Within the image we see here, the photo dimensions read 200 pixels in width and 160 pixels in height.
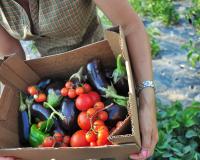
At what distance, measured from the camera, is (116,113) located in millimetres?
1700

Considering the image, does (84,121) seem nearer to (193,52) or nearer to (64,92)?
(64,92)

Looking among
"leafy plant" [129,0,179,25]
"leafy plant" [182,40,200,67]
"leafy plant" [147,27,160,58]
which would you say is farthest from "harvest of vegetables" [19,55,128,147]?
"leafy plant" [129,0,179,25]

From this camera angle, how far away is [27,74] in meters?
1.95

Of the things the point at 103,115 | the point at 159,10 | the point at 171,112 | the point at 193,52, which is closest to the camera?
the point at 103,115

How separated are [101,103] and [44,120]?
28cm

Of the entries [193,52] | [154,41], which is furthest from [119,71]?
[154,41]

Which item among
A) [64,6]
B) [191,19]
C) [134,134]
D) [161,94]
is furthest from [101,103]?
[191,19]

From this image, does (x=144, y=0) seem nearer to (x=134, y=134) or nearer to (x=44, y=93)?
(x=44, y=93)

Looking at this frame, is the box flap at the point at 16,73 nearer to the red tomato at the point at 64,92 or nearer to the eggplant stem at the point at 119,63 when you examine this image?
the red tomato at the point at 64,92

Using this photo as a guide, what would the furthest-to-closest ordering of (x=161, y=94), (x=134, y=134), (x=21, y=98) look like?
(x=161, y=94) → (x=21, y=98) → (x=134, y=134)

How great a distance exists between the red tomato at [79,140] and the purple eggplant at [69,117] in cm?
8

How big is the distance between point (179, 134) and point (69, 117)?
0.92 metres

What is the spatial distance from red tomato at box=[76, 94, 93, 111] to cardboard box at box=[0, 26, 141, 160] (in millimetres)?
195

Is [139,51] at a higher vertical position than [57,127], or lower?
higher
